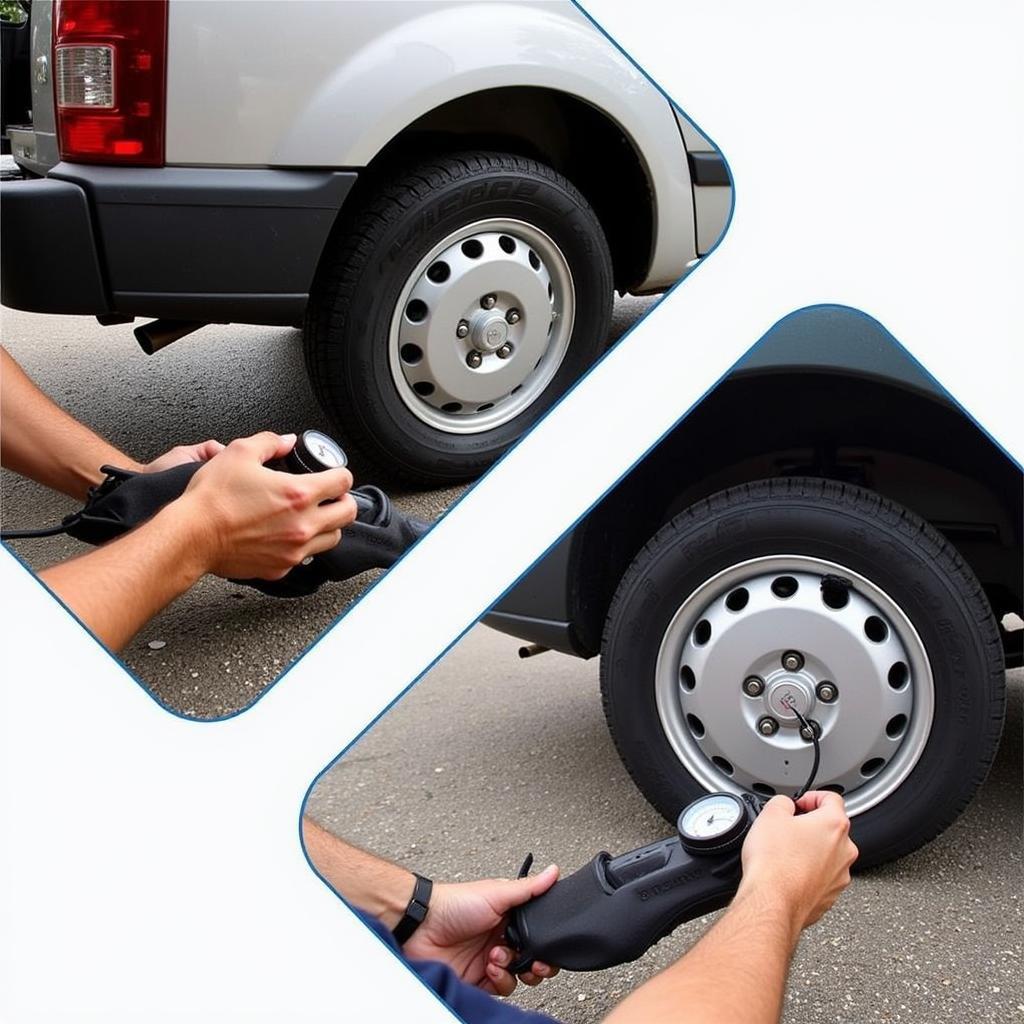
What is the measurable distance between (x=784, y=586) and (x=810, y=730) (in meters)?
0.17

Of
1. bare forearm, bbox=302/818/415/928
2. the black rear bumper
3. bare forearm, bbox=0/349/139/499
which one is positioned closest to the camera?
the black rear bumper

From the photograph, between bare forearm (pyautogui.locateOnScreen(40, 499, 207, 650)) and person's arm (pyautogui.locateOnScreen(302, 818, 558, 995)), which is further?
person's arm (pyautogui.locateOnScreen(302, 818, 558, 995))

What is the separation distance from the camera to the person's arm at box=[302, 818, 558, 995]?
4.45 feet

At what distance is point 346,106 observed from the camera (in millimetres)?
952

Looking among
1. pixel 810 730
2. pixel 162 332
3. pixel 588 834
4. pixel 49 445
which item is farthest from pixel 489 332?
pixel 588 834

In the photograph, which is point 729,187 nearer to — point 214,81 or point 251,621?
point 214,81

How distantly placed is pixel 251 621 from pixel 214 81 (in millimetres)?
424

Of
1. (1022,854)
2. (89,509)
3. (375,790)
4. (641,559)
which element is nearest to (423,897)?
(375,790)

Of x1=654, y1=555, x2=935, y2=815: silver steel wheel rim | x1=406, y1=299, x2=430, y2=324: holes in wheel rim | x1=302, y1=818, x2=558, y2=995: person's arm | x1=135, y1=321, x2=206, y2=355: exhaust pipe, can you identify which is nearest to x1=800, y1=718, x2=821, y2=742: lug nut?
x1=654, y1=555, x2=935, y2=815: silver steel wheel rim

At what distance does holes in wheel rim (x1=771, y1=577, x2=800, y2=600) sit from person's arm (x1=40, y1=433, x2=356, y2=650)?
598mm

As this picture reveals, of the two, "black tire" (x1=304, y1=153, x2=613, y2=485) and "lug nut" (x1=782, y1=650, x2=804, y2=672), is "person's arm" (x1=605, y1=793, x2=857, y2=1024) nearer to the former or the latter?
"lug nut" (x1=782, y1=650, x2=804, y2=672)

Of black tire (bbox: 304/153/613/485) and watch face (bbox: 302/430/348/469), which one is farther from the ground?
black tire (bbox: 304/153/613/485)

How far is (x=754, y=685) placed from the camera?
143 centimetres

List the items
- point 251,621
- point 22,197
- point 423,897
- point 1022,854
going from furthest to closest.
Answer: point 1022,854
point 423,897
point 251,621
point 22,197
